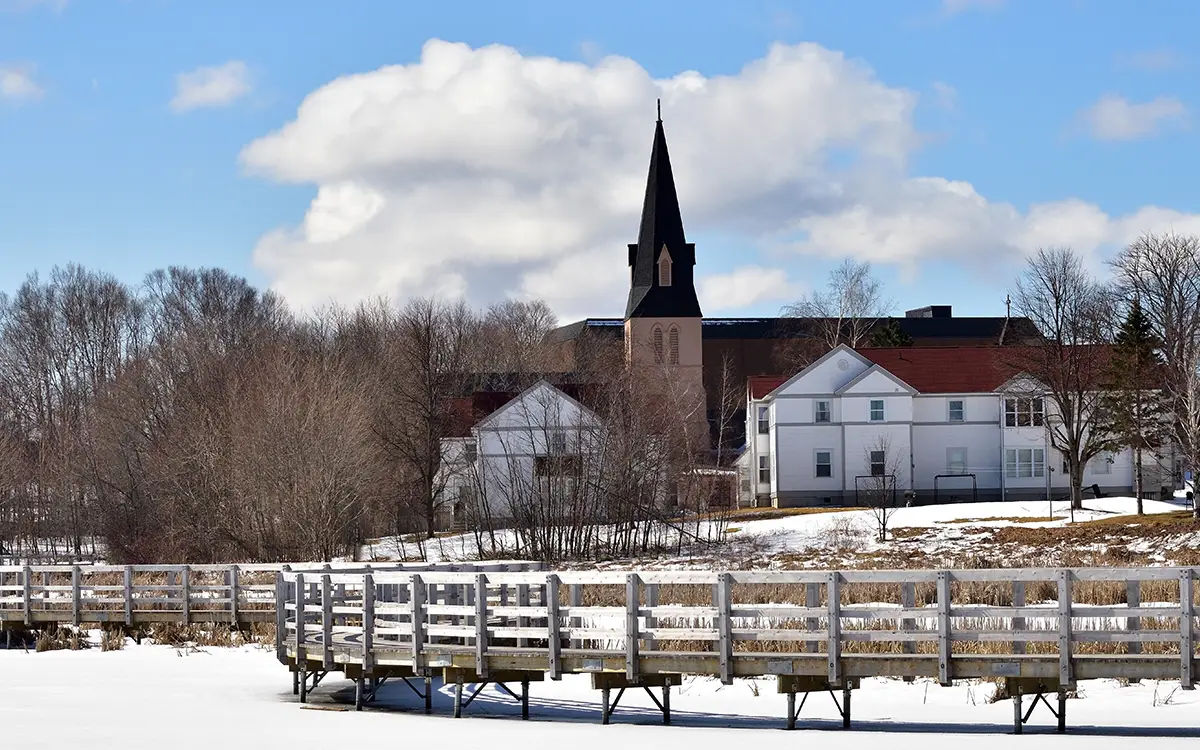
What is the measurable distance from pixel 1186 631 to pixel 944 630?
2.90m

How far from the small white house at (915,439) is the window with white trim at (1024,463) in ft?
0.16

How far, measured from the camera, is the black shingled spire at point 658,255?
10800 centimetres

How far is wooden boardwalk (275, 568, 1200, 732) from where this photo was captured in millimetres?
19891

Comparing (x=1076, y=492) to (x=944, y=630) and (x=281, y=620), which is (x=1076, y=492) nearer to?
(x=281, y=620)

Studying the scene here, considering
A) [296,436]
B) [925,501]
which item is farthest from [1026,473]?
[296,436]

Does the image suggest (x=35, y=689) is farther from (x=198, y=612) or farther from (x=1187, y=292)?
(x=1187, y=292)

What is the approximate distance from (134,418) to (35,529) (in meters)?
13.2

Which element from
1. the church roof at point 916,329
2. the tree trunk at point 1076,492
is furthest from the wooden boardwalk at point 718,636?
the church roof at point 916,329

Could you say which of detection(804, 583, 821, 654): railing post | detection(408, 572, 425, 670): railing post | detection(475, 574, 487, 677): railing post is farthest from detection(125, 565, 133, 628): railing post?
detection(804, 583, 821, 654): railing post

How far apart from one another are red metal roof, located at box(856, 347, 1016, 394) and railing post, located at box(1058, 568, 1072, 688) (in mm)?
57536

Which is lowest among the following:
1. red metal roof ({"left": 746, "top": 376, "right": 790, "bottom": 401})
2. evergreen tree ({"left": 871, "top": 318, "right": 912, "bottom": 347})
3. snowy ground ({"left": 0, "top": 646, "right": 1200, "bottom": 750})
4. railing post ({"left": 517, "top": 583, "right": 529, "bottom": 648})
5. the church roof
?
snowy ground ({"left": 0, "top": 646, "right": 1200, "bottom": 750})

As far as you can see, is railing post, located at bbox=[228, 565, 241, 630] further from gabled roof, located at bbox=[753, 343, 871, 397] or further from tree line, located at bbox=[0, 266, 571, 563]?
gabled roof, located at bbox=[753, 343, 871, 397]

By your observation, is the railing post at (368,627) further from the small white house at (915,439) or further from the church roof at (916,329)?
the church roof at (916,329)

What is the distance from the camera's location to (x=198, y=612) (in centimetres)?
3306
